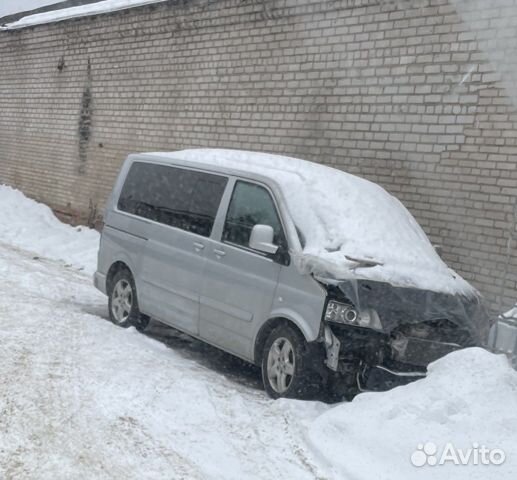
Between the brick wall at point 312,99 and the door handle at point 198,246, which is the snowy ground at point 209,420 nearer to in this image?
the door handle at point 198,246

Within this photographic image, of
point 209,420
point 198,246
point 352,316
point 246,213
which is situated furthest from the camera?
point 198,246

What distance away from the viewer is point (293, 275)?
5977 mm

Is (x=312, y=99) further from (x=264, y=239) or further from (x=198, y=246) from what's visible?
(x=264, y=239)

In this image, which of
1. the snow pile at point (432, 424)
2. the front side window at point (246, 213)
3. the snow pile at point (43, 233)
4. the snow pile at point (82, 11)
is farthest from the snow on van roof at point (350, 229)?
the snow pile at point (82, 11)

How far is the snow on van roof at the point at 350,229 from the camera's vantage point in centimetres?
585

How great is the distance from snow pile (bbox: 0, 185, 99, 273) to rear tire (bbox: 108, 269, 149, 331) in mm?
3906

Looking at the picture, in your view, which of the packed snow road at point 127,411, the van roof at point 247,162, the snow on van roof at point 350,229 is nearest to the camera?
the packed snow road at point 127,411

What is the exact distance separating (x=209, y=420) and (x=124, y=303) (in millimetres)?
3068

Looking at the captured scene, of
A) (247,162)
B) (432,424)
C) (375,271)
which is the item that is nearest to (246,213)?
(247,162)

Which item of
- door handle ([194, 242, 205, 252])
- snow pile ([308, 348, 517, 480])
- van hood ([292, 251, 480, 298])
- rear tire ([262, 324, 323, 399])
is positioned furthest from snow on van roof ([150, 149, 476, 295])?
snow pile ([308, 348, 517, 480])

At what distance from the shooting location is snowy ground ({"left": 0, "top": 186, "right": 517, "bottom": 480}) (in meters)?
4.46

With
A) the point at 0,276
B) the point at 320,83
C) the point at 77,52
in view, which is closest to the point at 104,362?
the point at 0,276

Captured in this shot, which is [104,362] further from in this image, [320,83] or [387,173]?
[320,83]

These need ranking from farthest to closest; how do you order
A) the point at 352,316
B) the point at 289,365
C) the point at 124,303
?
the point at 124,303
the point at 289,365
the point at 352,316
